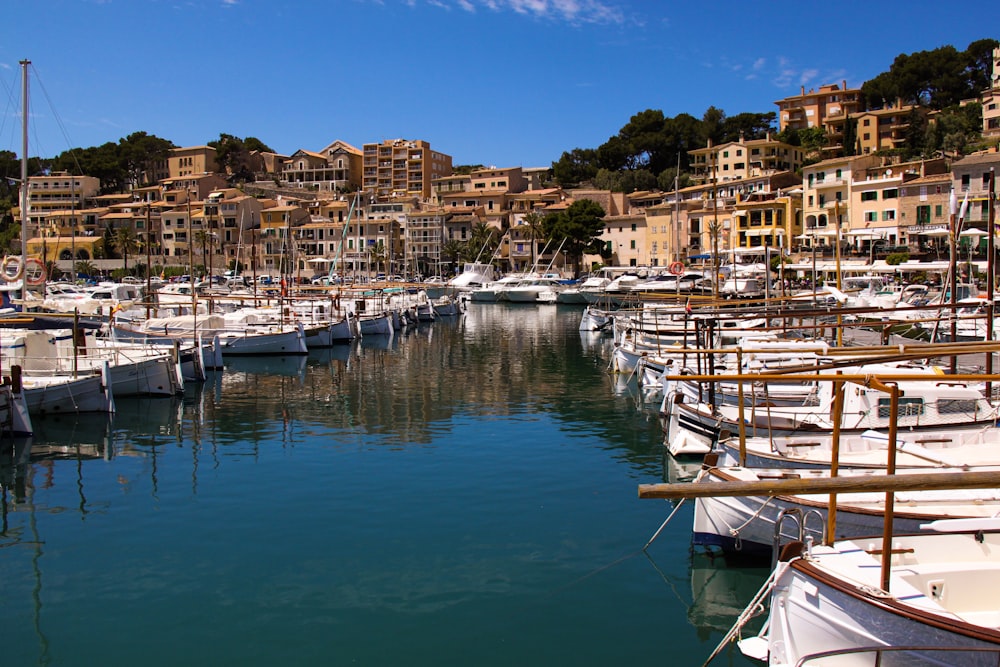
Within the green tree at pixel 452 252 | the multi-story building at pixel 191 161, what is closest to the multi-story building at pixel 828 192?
the green tree at pixel 452 252

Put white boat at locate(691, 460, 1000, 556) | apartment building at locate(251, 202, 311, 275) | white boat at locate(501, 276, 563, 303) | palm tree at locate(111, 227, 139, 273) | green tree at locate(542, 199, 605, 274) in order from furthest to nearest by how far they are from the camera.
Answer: apartment building at locate(251, 202, 311, 275)
palm tree at locate(111, 227, 139, 273)
green tree at locate(542, 199, 605, 274)
white boat at locate(501, 276, 563, 303)
white boat at locate(691, 460, 1000, 556)

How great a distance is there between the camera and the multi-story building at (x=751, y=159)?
375 ft

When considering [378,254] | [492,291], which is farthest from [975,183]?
[378,254]

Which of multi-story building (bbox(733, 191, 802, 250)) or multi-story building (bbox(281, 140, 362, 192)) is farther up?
multi-story building (bbox(281, 140, 362, 192))

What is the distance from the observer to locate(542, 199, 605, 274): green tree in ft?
342

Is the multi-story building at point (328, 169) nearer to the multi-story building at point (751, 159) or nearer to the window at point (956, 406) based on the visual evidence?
the multi-story building at point (751, 159)

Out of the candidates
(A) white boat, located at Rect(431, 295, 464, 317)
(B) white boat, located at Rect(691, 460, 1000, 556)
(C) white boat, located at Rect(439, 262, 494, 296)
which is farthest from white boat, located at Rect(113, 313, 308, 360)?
(C) white boat, located at Rect(439, 262, 494, 296)

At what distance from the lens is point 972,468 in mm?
13734

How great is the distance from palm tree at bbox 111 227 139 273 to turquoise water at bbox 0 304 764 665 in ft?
321

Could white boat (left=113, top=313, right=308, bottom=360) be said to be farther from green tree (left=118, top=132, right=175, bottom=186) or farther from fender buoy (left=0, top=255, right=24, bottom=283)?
green tree (left=118, top=132, right=175, bottom=186)

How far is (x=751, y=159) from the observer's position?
117 meters

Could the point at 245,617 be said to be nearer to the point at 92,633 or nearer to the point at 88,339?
the point at 92,633

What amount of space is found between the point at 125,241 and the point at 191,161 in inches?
1976

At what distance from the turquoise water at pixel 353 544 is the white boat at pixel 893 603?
234 centimetres
